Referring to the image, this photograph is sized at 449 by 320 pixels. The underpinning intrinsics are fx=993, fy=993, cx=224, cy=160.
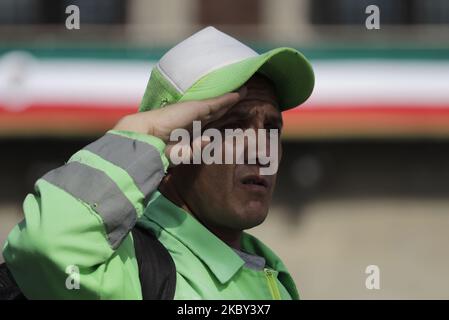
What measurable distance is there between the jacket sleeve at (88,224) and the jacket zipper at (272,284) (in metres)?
0.44

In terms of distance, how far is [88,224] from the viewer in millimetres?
1935

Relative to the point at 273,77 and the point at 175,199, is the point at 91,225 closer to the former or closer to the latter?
the point at 175,199

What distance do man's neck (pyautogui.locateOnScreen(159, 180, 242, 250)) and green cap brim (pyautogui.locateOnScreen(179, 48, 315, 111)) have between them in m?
0.29

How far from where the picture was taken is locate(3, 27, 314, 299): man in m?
1.95

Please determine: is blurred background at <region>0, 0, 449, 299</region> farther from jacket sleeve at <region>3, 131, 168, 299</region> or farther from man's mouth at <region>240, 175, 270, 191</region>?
jacket sleeve at <region>3, 131, 168, 299</region>

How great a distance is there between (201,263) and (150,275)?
198 mm

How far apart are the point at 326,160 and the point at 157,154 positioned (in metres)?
6.29

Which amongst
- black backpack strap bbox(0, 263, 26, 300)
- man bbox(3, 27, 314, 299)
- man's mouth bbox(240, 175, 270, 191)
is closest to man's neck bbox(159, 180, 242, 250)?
man bbox(3, 27, 314, 299)

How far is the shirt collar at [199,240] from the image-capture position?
223cm

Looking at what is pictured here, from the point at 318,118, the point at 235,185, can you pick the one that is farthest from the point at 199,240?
the point at 318,118

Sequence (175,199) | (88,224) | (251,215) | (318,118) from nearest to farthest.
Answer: (88,224)
(251,215)
(175,199)
(318,118)

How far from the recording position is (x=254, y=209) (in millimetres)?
2346

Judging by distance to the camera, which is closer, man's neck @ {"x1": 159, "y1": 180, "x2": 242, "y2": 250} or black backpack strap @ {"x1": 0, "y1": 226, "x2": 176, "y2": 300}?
black backpack strap @ {"x1": 0, "y1": 226, "x2": 176, "y2": 300}
